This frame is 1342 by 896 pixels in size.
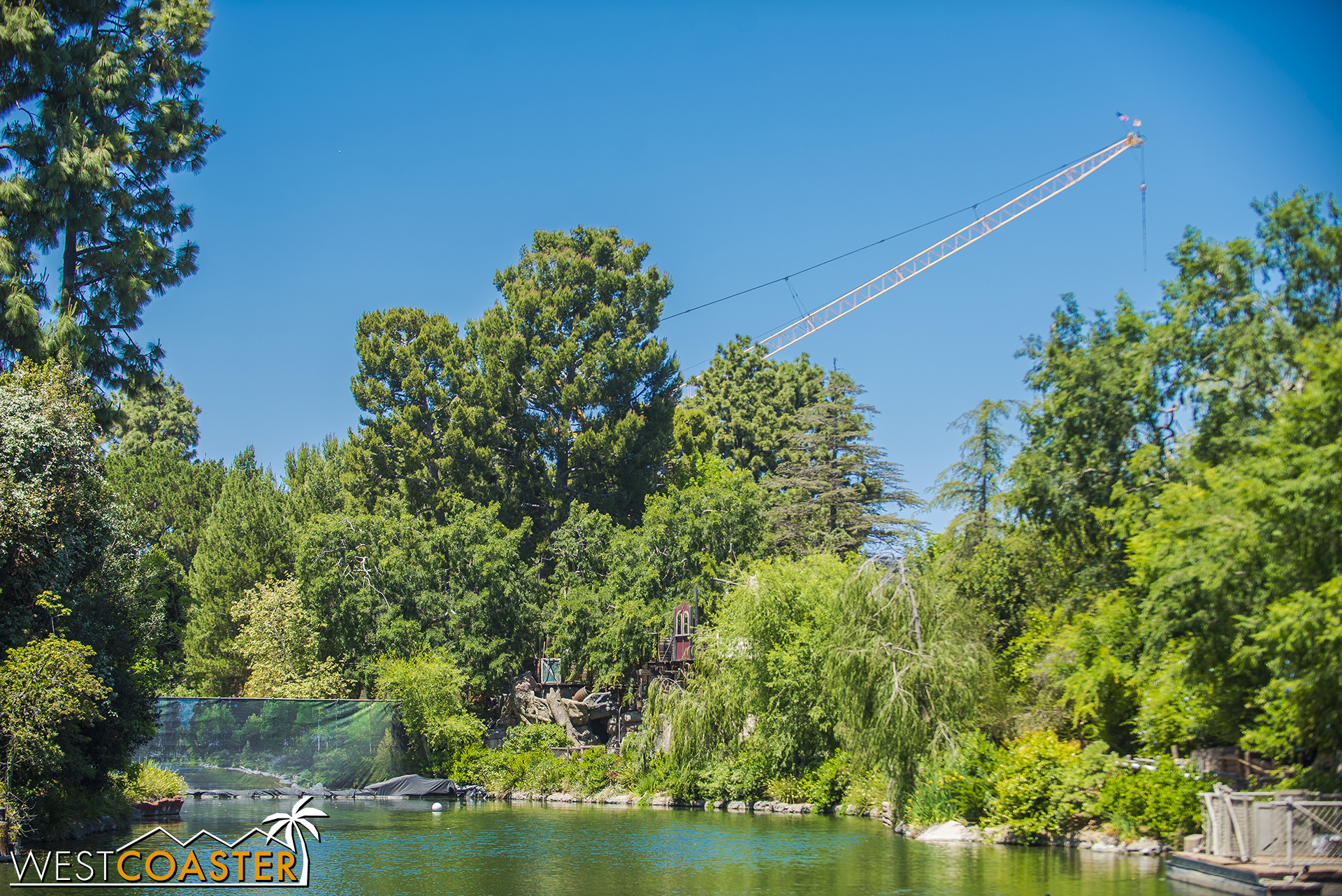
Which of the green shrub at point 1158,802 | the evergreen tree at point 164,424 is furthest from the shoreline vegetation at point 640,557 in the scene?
the evergreen tree at point 164,424

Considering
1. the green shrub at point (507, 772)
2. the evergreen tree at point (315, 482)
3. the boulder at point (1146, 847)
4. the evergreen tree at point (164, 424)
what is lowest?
the green shrub at point (507, 772)

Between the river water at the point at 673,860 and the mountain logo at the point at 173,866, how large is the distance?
0.57m

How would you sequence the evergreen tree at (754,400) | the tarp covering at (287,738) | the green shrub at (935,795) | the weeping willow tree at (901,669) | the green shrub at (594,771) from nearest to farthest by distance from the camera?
the green shrub at (935,795), the weeping willow tree at (901,669), the green shrub at (594,771), the tarp covering at (287,738), the evergreen tree at (754,400)

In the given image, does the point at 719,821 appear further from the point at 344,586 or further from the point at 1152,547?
the point at 344,586

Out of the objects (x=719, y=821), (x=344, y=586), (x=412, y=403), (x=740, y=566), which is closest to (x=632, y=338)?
(x=412, y=403)

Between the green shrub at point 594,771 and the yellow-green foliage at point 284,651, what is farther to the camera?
the yellow-green foliage at point 284,651

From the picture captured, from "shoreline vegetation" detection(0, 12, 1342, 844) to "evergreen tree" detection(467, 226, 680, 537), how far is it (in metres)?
0.22

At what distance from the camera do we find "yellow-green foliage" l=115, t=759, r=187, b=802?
2769 centimetres

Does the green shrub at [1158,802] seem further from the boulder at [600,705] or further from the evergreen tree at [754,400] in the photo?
the evergreen tree at [754,400]

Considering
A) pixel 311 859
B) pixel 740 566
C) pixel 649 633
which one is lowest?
pixel 311 859

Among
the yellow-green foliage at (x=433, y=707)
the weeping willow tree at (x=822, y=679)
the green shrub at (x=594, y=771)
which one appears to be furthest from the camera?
the yellow-green foliage at (x=433, y=707)

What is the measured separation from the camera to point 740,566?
44281mm

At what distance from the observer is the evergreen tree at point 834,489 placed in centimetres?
5241

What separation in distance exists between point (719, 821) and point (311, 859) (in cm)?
1114
